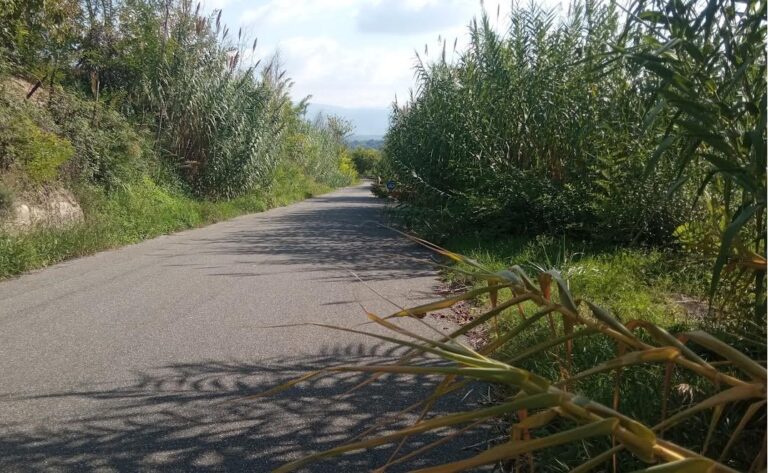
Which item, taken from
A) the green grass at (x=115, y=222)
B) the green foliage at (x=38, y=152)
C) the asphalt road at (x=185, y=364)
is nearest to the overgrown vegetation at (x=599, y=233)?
the asphalt road at (x=185, y=364)

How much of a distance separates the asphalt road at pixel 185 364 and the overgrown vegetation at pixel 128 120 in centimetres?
241

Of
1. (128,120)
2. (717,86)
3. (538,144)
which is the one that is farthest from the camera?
(128,120)

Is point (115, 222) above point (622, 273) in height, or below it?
above

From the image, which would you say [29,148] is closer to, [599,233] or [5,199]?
[5,199]

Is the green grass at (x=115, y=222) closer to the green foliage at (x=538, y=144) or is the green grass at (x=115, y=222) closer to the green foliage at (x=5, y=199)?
the green foliage at (x=5, y=199)

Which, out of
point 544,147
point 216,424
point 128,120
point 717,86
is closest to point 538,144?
point 544,147

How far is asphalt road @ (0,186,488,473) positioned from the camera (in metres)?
3.60

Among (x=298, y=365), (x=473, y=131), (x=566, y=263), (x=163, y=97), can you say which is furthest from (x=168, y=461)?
(x=163, y=97)

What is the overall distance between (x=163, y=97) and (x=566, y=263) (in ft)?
46.1

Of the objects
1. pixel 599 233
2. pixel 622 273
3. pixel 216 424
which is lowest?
pixel 216 424

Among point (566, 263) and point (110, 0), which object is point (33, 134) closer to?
point (110, 0)

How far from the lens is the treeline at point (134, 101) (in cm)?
1241

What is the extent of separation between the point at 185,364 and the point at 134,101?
14.6m

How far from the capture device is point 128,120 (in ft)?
56.7
